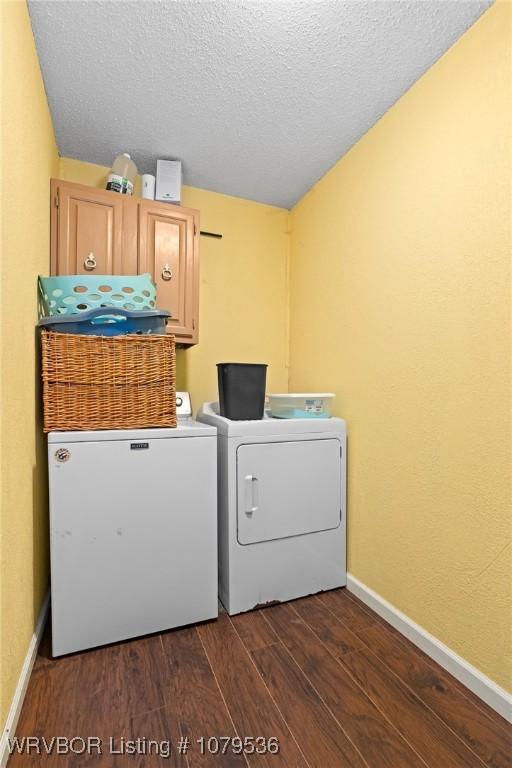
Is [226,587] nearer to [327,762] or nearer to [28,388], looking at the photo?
[327,762]

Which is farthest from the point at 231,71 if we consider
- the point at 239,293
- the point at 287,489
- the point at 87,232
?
the point at 287,489

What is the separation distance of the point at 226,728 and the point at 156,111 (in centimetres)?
238

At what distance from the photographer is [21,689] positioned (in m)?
1.11

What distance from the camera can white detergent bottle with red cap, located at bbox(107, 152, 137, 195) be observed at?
1.87 metres

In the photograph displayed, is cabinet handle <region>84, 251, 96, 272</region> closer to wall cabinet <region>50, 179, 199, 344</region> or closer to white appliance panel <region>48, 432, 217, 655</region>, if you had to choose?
wall cabinet <region>50, 179, 199, 344</region>

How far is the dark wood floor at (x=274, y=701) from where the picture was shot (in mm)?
979

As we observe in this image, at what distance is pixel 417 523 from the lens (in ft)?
4.74

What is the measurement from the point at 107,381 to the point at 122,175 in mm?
1243

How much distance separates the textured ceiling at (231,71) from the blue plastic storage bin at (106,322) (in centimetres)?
97

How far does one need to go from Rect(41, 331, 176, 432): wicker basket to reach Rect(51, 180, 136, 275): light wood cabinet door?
545mm

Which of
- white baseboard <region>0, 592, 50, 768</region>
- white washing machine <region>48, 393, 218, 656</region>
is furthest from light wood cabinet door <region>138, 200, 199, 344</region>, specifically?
white baseboard <region>0, 592, 50, 768</region>

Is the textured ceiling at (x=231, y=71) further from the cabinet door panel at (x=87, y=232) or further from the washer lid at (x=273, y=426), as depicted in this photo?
the washer lid at (x=273, y=426)

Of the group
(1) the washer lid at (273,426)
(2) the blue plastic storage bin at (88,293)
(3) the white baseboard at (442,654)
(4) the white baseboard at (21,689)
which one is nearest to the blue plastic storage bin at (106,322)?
(2) the blue plastic storage bin at (88,293)

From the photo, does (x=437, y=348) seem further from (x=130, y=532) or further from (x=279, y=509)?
(x=130, y=532)
